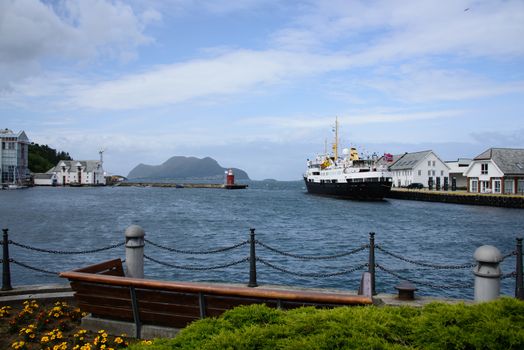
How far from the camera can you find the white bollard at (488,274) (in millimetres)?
7086

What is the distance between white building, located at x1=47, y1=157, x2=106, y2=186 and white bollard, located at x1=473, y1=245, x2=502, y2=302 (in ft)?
547

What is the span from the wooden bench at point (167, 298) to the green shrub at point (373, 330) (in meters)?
1.47

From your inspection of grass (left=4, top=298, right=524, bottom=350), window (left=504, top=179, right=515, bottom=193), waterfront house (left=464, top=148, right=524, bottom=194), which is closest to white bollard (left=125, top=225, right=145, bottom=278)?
grass (left=4, top=298, right=524, bottom=350)

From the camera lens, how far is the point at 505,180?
215 feet

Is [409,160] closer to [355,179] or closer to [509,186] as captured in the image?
[355,179]

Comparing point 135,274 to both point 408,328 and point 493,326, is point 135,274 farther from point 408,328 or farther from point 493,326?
point 493,326

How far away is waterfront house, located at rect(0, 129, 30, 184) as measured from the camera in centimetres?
13100

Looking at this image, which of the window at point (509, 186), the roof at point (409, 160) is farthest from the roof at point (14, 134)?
the window at point (509, 186)

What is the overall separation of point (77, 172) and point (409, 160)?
116 meters

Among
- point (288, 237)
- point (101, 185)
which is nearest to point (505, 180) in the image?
point (288, 237)

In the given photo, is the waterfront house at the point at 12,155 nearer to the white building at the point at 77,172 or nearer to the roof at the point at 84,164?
the white building at the point at 77,172

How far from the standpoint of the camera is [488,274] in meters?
7.10

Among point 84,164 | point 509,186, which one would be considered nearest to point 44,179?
point 84,164

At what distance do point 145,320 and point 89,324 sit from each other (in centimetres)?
106
